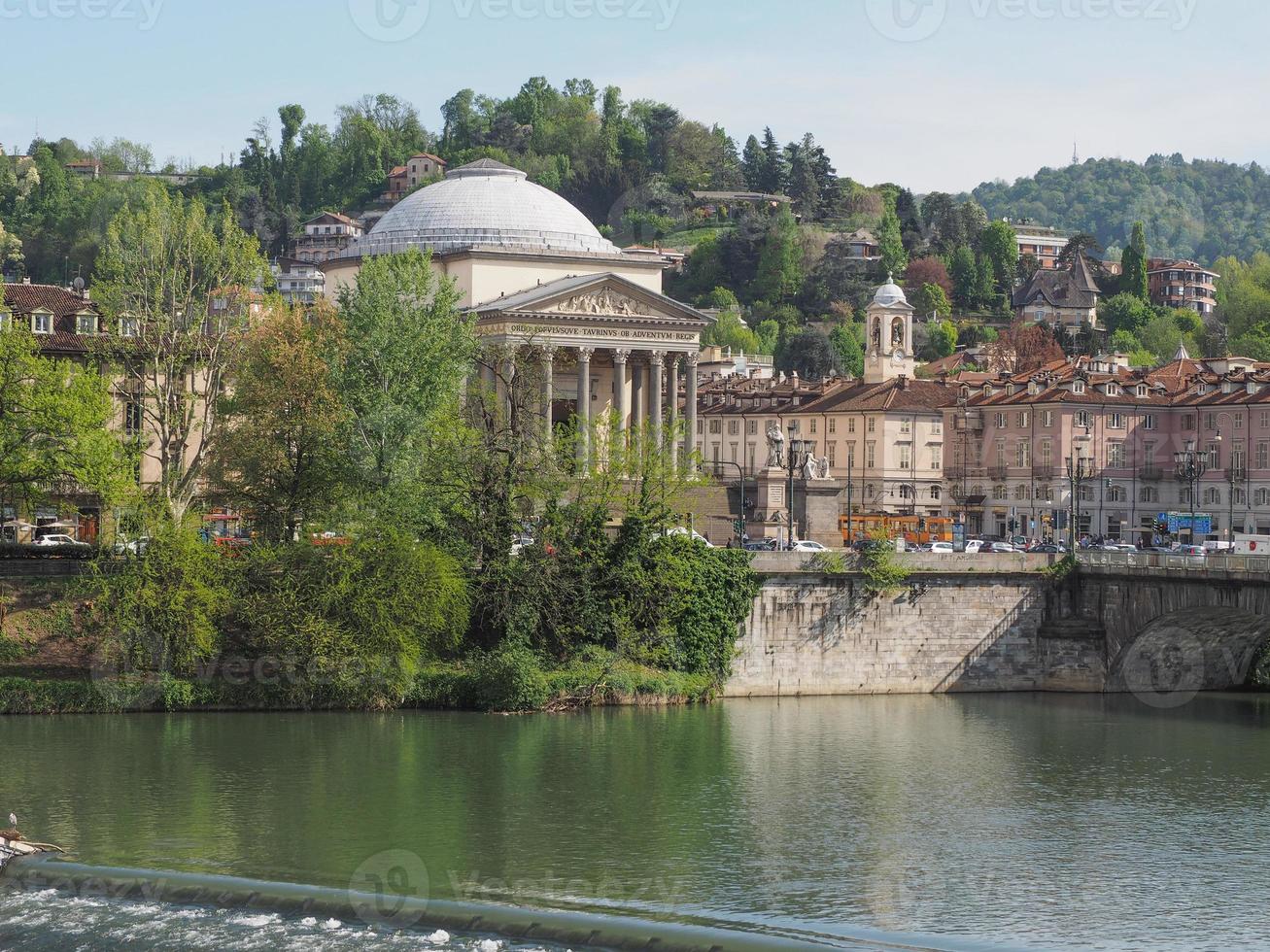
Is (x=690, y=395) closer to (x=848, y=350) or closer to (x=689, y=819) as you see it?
(x=689, y=819)

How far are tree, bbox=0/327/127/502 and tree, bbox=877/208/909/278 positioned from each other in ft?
427

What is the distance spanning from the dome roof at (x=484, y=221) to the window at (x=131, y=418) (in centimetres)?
2108

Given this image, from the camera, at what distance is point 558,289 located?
7988 centimetres

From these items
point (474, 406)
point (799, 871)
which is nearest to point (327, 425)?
point (474, 406)

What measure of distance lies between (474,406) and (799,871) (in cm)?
3072

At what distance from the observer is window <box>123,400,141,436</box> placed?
205ft

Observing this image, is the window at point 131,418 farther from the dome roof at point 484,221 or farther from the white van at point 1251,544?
the white van at point 1251,544

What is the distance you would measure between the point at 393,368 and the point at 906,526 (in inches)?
1540

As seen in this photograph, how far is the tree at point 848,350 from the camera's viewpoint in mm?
153500

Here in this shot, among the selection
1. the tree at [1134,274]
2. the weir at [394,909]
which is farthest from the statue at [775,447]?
the tree at [1134,274]

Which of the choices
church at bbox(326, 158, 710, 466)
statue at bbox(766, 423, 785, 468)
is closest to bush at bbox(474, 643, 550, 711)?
statue at bbox(766, 423, 785, 468)

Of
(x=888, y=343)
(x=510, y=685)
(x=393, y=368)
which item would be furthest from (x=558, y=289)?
(x=888, y=343)

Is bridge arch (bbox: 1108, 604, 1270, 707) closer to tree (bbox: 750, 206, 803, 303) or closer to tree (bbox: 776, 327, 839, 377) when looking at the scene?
tree (bbox: 776, 327, 839, 377)

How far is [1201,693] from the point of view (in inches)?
2341
